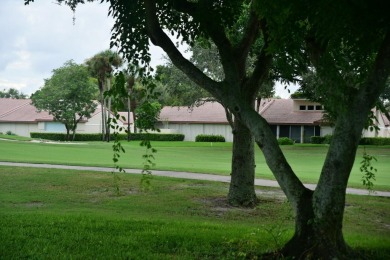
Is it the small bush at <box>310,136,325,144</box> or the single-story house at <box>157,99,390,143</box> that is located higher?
the single-story house at <box>157,99,390,143</box>

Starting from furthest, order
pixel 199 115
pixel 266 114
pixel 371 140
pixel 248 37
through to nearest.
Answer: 1. pixel 199 115
2. pixel 266 114
3. pixel 371 140
4. pixel 248 37

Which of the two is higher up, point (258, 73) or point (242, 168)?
point (258, 73)

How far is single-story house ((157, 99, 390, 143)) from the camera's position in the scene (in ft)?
191

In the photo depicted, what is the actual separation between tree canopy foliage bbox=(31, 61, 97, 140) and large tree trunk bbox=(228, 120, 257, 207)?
47.9 metres

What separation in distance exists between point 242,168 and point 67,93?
48152 millimetres

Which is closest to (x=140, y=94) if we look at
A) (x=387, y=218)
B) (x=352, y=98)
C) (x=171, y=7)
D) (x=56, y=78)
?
(x=171, y=7)

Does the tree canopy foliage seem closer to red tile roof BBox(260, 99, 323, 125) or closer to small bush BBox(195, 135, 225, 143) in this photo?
small bush BBox(195, 135, 225, 143)

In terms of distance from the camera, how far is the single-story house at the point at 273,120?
191 ft

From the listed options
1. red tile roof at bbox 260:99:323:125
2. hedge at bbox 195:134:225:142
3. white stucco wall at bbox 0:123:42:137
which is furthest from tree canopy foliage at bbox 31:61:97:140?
red tile roof at bbox 260:99:323:125

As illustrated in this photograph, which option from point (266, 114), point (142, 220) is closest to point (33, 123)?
point (266, 114)

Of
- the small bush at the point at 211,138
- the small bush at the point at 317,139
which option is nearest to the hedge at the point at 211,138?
the small bush at the point at 211,138

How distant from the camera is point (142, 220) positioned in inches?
394

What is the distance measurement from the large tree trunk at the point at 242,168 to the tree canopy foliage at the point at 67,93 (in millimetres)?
47894

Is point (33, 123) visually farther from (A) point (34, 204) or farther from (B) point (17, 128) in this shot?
(A) point (34, 204)
